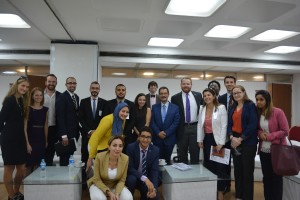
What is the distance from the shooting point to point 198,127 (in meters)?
3.28

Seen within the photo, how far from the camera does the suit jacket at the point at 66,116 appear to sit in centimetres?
331

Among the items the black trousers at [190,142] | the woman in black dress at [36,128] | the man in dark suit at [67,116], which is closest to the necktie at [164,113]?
the black trousers at [190,142]

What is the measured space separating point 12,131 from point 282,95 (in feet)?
28.1

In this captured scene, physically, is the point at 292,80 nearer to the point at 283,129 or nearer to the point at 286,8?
the point at 286,8

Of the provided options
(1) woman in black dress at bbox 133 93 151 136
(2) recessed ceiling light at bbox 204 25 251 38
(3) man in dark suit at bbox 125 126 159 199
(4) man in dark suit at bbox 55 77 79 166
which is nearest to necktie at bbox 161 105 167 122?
(1) woman in black dress at bbox 133 93 151 136

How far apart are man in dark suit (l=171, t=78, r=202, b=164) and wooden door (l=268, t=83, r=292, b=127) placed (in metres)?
5.90

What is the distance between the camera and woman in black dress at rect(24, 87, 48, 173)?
305 centimetres

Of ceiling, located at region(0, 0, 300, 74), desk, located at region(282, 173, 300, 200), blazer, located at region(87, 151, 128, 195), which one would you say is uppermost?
ceiling, located at region(0, 0, 300, 74)

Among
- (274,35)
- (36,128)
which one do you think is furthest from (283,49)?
(36,128)

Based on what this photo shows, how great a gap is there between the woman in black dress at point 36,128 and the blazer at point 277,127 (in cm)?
271

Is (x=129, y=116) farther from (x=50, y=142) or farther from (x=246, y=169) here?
(x=246, y=169)

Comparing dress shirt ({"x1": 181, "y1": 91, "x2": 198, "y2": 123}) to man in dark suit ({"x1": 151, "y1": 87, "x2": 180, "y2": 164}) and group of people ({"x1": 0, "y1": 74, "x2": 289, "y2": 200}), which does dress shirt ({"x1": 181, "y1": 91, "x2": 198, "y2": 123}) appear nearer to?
group of people ({"x1": 0, "y1": 74, "x2": 289, "y2": 200})

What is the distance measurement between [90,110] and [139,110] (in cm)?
71

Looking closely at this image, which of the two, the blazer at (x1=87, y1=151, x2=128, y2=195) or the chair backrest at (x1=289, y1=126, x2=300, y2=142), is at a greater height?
the chair backrest at (x1=289, y1=126, x2=300, y2=142)
